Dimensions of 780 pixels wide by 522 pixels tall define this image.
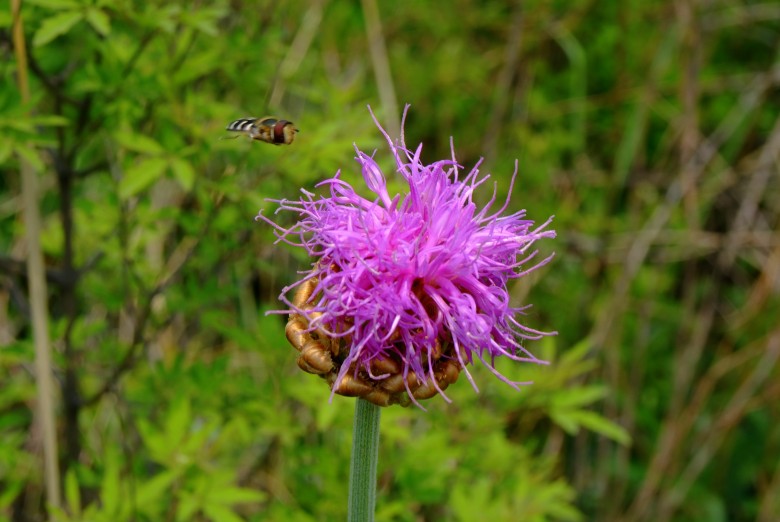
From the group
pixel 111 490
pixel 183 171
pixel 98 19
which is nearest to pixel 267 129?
pixel 183 171

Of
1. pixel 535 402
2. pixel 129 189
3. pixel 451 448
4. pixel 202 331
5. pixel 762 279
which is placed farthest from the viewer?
pixel 762 279

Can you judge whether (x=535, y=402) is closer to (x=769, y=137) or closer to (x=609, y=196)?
(x=609, y=196)

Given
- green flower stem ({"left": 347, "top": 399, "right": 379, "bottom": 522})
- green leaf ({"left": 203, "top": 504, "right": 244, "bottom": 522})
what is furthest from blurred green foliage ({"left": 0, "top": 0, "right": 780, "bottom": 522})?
green flower stem ({"left": 347, "top": 399, "right": 379, "bottom": 522})

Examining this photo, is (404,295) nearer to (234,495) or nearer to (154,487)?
(234,495)

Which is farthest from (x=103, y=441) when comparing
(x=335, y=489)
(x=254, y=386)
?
(x=335, y=489)

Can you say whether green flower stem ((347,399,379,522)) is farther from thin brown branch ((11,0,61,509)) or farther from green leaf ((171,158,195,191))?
thin brown branch ((11,0,61,509))

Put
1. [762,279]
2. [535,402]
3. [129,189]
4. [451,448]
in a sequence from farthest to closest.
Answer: [762,279] < [535,402] < [451,448] < [129,189]

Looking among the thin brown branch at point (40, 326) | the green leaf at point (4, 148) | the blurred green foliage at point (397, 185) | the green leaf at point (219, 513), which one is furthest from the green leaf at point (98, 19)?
the green leaf at point (219, 513)

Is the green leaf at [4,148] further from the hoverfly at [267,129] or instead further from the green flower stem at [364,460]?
the green flower stem at [364,460]
